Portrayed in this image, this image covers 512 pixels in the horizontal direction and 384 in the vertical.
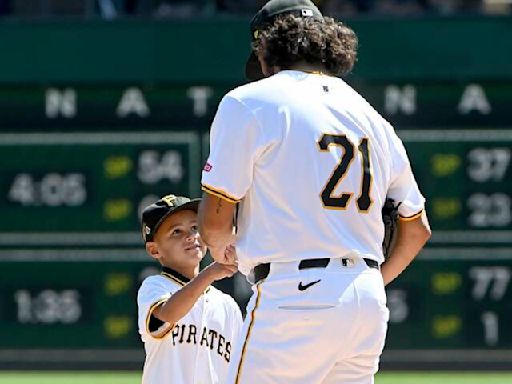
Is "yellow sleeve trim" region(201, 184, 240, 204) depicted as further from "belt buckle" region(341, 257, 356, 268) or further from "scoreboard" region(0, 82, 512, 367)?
"scoreboard" region(0, 82, 512, 367)

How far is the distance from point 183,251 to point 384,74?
229 inches

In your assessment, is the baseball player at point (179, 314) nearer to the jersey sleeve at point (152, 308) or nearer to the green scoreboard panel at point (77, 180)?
the jersey sleeve at point (152, 308)

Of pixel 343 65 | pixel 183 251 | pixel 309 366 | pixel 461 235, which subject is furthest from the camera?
pixel 461 235

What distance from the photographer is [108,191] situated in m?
10.6

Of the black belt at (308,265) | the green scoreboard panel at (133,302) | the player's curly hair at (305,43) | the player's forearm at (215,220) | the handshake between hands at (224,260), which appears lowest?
the green scoreboard panel at (133,302)

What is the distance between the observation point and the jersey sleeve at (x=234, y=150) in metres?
3.84

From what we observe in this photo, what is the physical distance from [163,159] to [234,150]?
22.0ft

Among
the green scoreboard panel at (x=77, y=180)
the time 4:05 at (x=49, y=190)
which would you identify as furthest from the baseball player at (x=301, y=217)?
the time 4:05 at (x=49, y=190)

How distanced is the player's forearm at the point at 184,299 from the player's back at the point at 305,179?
1.21 feet

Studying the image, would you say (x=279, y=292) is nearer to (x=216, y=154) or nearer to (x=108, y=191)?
(x=216, y=154)

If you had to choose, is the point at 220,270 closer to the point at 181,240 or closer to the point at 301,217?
the point at 301,217

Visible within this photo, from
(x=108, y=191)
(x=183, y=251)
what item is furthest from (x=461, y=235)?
(x=183, y=251)

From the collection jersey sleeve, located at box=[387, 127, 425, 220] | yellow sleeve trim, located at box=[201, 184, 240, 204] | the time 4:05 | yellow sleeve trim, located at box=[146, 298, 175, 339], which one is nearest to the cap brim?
jersey sleeve, located at box=[387, 127, 425, 220]

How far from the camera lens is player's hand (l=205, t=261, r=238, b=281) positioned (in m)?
4.20
